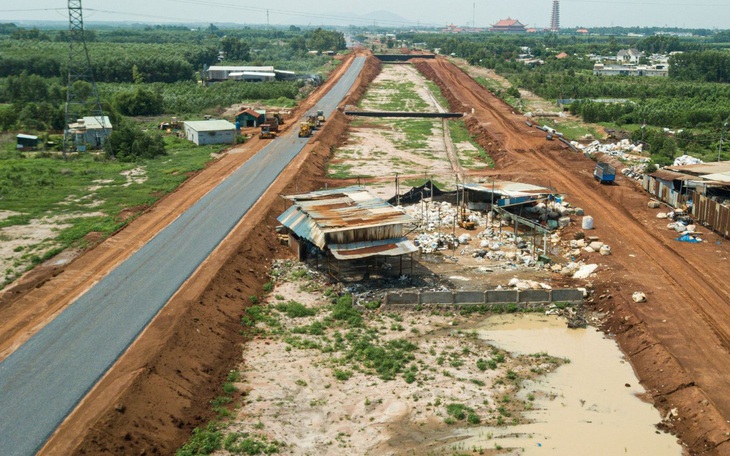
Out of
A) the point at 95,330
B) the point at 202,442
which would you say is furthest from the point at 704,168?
the point at 95,330

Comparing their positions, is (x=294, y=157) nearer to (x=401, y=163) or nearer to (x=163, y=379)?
(x=401, y=163)

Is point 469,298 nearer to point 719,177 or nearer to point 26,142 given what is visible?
point 719,177

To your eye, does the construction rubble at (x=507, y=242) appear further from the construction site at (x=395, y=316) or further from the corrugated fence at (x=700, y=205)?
the corrugated fence at (x=700, y=205)

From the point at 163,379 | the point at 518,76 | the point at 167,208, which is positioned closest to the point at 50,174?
the point at 167,208

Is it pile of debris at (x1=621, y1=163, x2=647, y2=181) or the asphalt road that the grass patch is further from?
the asphalt road

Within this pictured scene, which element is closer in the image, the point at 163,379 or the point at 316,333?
the point at 163,379

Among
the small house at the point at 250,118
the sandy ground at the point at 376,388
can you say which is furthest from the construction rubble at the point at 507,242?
the small house at the point at 250,118
